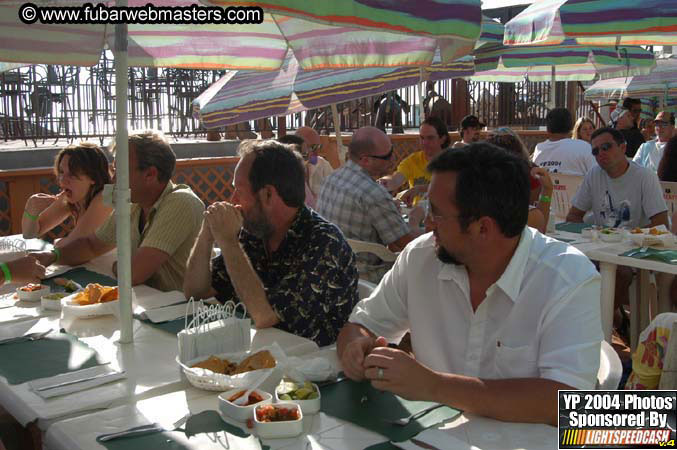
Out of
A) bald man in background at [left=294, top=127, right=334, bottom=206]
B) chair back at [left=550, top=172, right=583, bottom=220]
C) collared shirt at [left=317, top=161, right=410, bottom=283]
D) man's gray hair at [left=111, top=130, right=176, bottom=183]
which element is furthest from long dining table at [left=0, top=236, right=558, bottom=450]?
bald man in background at [left=294, top=127, right=334, bottom=206]

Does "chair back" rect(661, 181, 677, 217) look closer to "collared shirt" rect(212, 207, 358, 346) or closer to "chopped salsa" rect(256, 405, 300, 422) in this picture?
"collared shirt" rect(212, 207, 358, 346)

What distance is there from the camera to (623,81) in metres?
12.8

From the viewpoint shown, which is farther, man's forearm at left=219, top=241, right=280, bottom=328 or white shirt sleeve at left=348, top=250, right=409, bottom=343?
man's forearm at left=219, top=241, right=280, bottom=328

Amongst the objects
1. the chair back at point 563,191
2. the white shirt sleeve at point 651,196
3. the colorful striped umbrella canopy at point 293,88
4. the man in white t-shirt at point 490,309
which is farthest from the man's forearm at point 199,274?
the chair back at point 563,191

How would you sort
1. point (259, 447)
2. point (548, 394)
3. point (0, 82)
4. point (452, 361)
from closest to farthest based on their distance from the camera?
1. point (259, 447)
2. point (548, 394)
3. point (452, 361)
4. point (0, 82)

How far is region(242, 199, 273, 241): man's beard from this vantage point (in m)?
2.91

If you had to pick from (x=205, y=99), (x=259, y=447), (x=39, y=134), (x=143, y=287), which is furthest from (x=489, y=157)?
(x=39, y=134)

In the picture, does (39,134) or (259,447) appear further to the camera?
(39,134)

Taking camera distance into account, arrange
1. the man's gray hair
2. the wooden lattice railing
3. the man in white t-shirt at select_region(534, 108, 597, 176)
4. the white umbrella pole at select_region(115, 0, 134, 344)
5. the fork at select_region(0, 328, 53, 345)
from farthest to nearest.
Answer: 1. the wooden lattice railing
2. the man in white t-shirt at select_region(534, 108, 597, 176)
3. the man's gray hair
4. the fork at select_region(0, 328, 53, 345)
5. the white umbrella pole at select_region(115, 0, 134, 344)

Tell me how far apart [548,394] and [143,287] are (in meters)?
2.23

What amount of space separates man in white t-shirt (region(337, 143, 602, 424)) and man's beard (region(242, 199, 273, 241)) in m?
0.81

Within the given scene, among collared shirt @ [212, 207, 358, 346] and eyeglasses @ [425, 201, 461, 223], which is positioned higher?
eyeglasses @ [425, 201, 461, 223]

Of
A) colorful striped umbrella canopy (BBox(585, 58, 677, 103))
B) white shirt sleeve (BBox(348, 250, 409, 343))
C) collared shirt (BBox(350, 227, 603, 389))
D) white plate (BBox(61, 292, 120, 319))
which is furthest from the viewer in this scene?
colorful striped umbrella canopy (BBox(585, 58, 677, 103))

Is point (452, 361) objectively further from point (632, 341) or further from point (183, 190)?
point (632, 341)
